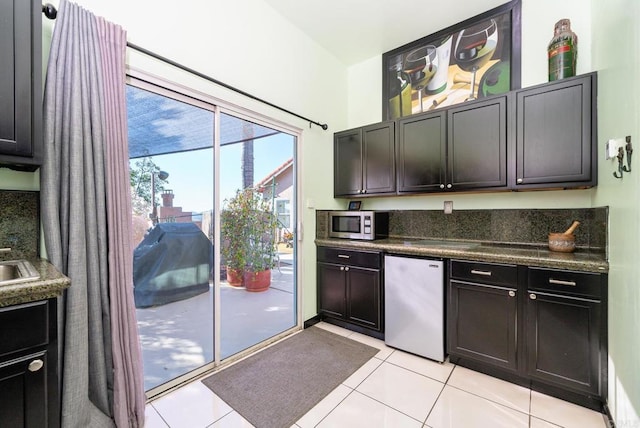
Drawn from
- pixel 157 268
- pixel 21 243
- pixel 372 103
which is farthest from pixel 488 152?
pixel 21 243

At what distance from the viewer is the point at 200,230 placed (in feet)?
7.06

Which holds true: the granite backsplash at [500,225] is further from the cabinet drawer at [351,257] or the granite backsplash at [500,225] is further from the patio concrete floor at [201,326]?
the patio concrete floor at [201,326]

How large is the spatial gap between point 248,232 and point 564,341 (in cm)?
252

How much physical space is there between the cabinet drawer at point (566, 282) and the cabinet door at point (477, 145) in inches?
30.8

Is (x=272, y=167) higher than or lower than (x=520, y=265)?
higher

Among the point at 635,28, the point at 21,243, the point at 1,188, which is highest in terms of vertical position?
the point at 635,28

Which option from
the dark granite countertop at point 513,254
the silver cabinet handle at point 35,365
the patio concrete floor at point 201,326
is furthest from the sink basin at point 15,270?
the dark granite countertop at point 513,254

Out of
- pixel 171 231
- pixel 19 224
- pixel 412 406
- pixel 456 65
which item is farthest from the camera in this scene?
pixel 456 65

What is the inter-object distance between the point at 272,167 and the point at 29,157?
1.75 metres

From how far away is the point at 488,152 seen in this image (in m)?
2.35

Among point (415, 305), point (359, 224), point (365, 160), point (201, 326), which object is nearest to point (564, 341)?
point (415, 305)

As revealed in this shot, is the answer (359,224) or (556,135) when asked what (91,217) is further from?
(556,135)

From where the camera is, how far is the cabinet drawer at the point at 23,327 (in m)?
0.92

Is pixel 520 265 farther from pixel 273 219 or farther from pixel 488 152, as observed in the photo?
pixel 273 219
